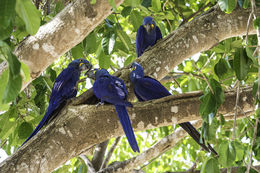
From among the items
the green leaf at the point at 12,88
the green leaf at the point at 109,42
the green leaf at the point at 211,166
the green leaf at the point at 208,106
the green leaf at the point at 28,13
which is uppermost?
the green leaf at the point at 28,13

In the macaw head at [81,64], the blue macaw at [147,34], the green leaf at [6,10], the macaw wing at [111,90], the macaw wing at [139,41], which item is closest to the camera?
the green leaf at [6,10]

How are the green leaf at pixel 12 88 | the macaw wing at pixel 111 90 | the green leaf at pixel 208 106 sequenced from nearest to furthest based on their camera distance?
the green leaf at pixel 12 88
the green leaf at pixel 208 106
the macaw wing at pixel 111 90

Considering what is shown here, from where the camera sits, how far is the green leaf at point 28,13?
1069 mm

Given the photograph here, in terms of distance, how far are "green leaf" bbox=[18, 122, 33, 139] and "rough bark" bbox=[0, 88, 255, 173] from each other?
2.08ft

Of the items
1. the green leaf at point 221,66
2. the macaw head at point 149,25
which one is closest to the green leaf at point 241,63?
the green leaf at point 221,66

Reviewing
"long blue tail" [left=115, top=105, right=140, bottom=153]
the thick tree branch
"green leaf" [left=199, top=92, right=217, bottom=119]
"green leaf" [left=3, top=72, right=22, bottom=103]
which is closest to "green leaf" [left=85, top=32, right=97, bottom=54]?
"long blue tail" [left=115, top=105, right=140, bottom=153]

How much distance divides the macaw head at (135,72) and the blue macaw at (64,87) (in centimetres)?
66

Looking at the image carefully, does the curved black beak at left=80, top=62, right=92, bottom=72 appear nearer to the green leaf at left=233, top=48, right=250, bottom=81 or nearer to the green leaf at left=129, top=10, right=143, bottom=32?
the green leaf at left=129, top=10, right=143, bottom=32

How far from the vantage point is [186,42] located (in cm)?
293

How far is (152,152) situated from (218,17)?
1.47 metres

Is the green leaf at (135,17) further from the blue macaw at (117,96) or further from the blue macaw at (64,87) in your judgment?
the blue macaw at (64,87)

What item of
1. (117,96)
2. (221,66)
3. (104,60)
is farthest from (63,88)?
(221,66)

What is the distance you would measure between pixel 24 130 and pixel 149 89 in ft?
3.81

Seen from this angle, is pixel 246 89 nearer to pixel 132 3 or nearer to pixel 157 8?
pixel 132 3
